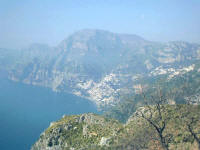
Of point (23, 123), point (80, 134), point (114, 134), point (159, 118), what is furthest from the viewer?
point (23, 123)

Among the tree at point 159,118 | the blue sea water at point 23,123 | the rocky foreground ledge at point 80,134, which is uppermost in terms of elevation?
the tree at point 159,118

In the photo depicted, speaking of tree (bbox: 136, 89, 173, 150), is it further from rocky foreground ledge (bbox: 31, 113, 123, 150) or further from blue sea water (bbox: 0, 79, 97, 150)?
blue sea water (bbox: 0, 79, 97, 150)

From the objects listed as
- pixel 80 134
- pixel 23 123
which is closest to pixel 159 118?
pixel 80 134

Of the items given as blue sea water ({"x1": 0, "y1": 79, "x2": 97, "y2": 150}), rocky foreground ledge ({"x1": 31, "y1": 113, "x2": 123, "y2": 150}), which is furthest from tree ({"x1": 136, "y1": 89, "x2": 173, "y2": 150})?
blue sea water ({"x1": 0, "y1": 79, "x2": 97, "y2": 150})

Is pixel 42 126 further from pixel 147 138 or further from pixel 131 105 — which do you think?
pixel 147 138

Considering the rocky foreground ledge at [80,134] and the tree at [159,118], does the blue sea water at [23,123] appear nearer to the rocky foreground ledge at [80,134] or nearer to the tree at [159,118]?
the rocky foreground ledge at [80,134]

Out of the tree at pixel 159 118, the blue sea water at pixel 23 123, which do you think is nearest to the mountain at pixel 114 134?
the tree at pixel 159 118

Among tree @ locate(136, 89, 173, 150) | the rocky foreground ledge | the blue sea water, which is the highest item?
tree @ locate(136, 89, 173, 150)

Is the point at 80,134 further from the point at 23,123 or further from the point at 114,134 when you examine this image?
the point at 23,123
